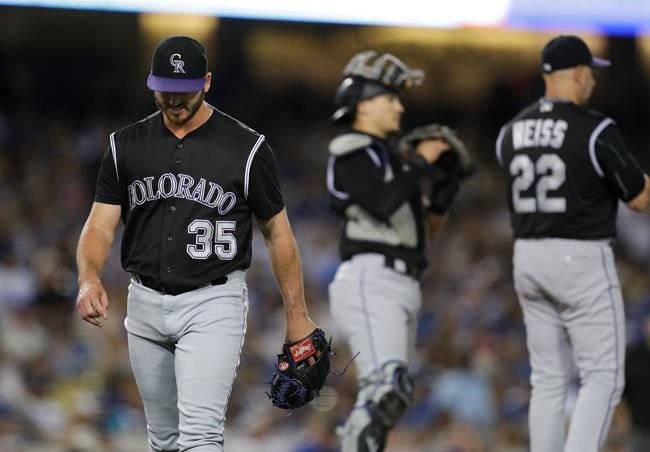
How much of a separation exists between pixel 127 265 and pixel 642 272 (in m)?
8.76

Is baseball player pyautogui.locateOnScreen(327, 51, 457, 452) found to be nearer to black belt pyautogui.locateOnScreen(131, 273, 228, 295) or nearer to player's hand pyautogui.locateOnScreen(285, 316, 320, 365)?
player's hand pyautogui.locateOnScreen(285, 316, 320, 365)

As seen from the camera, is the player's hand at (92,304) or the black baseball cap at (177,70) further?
the black baseball cap at (177,70)

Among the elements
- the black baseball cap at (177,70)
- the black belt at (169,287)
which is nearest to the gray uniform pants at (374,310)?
the black belt at (169,287)

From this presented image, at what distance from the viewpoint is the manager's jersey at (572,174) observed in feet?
17.1

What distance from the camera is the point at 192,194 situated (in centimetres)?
442

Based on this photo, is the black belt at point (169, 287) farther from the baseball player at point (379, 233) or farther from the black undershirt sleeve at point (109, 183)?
the baseball player at point (379, 233)

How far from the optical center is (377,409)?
553 cm

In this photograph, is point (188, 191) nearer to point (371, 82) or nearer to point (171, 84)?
point (171, 84)

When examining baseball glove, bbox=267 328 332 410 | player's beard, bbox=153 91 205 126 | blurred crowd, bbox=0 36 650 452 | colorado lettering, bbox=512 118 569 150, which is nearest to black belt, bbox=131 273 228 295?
baseball glove, bbox=267 328 332 410

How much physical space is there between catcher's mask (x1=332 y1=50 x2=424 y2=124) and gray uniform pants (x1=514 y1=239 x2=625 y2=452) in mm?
1196

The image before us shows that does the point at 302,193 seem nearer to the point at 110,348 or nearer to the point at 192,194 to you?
the point at 110,348

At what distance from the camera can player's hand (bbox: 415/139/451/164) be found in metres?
5.96

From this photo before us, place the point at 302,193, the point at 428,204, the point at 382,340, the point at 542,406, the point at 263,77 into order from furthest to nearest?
the point at 263,77 < the point at 302,193 < the point at 428,204 < the point at 382,340 < the point at 542,406

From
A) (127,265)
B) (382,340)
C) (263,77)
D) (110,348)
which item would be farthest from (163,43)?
(263,77)
